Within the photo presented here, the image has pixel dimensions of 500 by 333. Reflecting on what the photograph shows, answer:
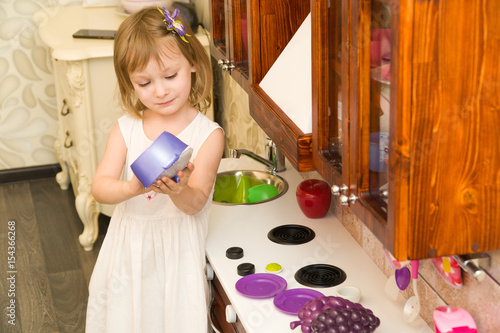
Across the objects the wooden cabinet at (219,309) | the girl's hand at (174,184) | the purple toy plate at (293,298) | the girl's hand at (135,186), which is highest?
the girl's hand at (174,184)

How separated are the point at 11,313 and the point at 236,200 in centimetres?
118

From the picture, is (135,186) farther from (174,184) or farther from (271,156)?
(271,156)

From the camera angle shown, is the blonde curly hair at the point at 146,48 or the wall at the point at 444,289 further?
the blonde curly hair at the point at 146,48

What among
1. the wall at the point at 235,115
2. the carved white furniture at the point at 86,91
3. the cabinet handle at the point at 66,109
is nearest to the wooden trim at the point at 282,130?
the wall at the point at 235,115

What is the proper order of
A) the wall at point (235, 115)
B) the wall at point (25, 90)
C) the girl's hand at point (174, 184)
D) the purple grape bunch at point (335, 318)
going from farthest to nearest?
the wall at point (25, 90) < the wall at point (235, 115) < the girl's hand at point (174, 184) < the purple grape bunch at point (335, 318)

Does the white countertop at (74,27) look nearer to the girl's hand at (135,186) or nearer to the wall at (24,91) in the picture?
the wall at (24,91)

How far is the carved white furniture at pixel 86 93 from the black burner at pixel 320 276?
149 centimetres

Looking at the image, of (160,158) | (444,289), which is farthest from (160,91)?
(444,289)

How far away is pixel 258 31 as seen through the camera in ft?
5.10

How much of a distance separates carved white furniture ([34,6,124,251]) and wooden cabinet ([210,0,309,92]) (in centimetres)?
110

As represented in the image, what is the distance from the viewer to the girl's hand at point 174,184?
54.1 inches

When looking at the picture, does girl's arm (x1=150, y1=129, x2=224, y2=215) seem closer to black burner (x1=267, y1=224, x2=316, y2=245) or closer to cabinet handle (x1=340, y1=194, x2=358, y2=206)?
black burner (x1=267, y1=224, x2=316, y2=245)

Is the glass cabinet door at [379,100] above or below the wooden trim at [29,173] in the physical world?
above

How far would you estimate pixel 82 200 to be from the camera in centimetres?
302
